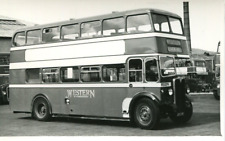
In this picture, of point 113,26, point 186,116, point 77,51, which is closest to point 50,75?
point 77,51

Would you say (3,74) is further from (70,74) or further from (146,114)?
(146,114)

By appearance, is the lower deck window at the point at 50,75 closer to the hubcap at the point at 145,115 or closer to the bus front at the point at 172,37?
the hubcap at the point at 145,115

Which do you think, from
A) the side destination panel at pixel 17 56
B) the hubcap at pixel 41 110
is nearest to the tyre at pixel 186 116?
the hubcap at pixel 41 110

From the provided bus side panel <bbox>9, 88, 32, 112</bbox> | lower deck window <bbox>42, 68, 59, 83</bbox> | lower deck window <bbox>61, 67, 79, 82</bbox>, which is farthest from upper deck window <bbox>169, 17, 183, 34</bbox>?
bus side panel <bbox>9, 88, 32, 112</bbox>

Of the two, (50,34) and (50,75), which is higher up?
(50,34)

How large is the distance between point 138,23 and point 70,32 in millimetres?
2171

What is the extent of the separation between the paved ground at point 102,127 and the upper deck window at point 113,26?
230 cm

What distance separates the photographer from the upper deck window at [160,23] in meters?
9.16

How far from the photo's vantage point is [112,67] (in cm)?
971

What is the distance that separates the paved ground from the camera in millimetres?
8891

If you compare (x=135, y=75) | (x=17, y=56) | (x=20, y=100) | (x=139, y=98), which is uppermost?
(x=17, y=56)

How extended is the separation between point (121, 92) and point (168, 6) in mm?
2357

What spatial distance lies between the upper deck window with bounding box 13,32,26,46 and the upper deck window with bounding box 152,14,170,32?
14.0ft

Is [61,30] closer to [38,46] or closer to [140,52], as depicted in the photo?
[38,46]
